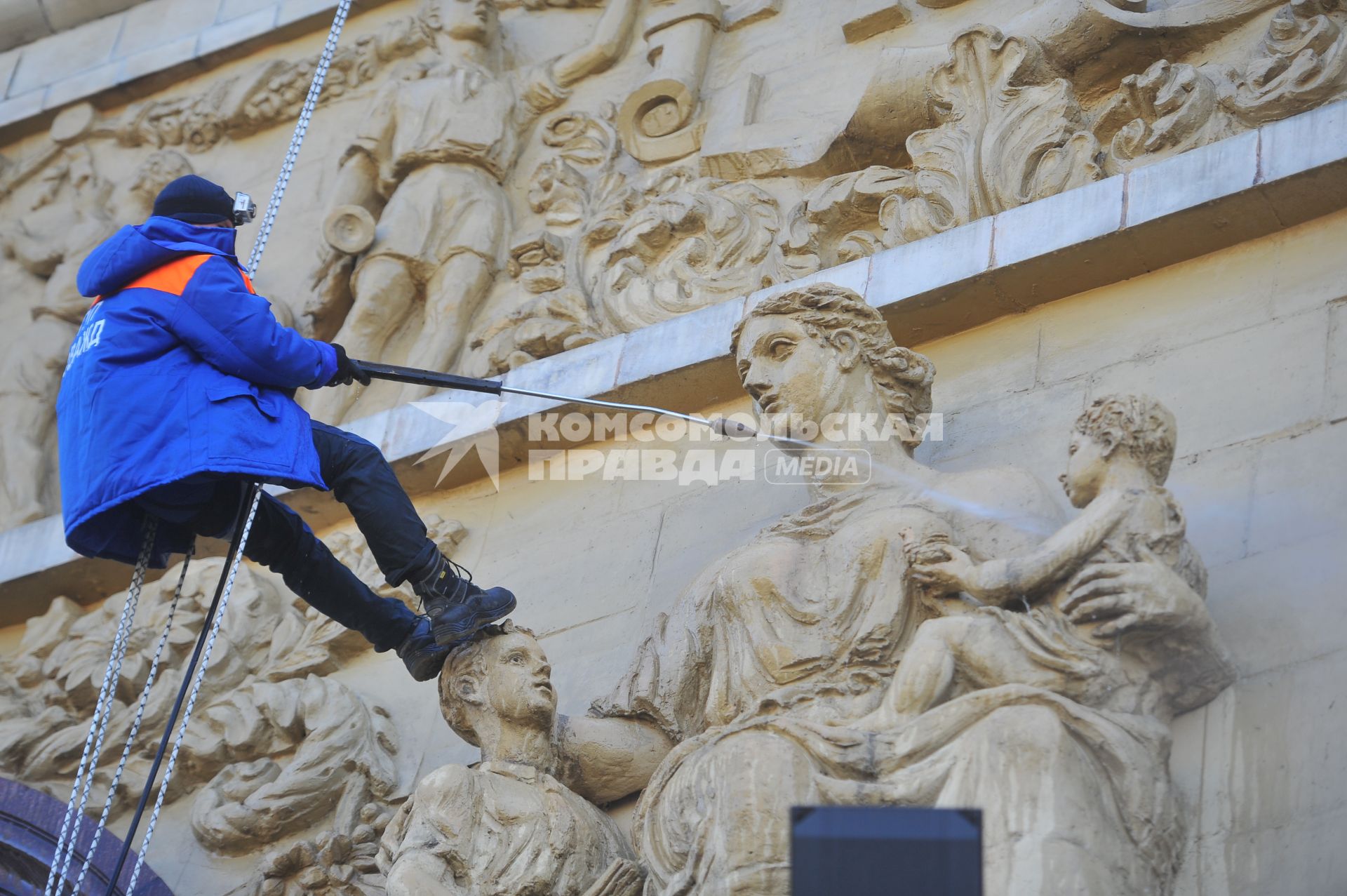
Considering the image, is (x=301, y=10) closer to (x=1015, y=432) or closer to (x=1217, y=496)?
(x=1015, y=432)

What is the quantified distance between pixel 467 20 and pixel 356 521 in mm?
3158

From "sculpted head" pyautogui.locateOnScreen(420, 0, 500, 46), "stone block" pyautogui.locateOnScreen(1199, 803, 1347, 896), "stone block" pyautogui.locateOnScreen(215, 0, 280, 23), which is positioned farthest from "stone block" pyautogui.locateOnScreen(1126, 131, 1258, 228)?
"stone block" pyautogui.locateOnScreen(215, 0, 280, 23)

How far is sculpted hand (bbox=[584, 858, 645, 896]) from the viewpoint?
16.6ft

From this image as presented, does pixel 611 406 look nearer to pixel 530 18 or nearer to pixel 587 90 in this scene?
pixel 587 90

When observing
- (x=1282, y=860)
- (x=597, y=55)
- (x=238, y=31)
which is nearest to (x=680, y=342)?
(x=597, y=55)

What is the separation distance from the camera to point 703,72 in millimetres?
7848

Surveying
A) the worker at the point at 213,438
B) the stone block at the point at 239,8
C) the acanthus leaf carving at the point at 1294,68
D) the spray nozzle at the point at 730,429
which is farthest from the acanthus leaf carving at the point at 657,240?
Result: the stone block at the point at 239,8

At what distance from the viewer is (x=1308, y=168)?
234 inches

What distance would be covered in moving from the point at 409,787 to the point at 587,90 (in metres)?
2.88

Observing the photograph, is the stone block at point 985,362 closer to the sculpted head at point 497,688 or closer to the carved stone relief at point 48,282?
the sculpted head at point 497,688

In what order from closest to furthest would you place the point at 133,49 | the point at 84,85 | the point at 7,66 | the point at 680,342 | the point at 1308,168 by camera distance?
the point at 1308,168, the point at 680,342, the point at 84,85, the point at 133,49, the point at 7,66

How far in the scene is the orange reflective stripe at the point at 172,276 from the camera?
5449 mm

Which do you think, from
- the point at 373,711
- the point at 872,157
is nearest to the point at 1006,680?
the point at 373,711

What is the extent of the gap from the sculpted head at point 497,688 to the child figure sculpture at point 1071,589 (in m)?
0.91
